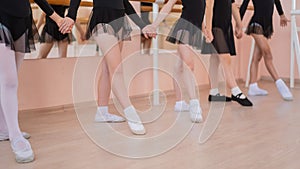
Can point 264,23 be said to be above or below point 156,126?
above

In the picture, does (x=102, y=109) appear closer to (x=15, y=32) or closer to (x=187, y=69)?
(x=187, y=69)

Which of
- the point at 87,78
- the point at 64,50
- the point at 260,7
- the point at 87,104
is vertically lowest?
the point at 87,104

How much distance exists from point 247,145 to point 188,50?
0.69m

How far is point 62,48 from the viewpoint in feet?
7.90

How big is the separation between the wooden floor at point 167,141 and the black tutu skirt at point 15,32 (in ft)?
1.33

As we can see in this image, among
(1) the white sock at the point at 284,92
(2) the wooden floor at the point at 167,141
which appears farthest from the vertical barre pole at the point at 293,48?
(2) the wooden floor at the point at 167,141

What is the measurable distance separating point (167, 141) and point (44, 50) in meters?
1.08

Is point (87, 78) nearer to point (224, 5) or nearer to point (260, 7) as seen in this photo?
point (224, 5)

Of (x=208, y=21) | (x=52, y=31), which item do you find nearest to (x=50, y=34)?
(x=52, y=31)

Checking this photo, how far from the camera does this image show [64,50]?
2.42 metres

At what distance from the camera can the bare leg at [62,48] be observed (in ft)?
7.86

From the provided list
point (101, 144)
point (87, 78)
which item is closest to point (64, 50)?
point (87, 78)

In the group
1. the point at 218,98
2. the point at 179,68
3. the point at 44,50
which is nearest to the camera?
the point at 179,68

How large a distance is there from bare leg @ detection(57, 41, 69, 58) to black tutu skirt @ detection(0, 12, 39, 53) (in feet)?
2.85
